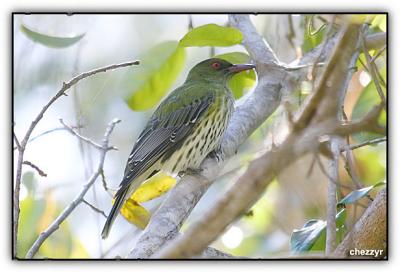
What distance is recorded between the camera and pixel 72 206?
2.30 metres

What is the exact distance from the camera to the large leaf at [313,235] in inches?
89.2

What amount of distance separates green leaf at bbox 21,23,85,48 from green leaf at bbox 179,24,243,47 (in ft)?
1.26

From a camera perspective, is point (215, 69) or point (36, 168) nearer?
point (36, 168)

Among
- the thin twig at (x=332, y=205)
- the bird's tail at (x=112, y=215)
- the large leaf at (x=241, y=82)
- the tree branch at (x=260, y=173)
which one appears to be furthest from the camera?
the large leaf at (x=241, y=82)

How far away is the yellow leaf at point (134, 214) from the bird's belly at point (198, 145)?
0.21 m

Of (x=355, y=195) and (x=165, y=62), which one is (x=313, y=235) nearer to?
(x=355, y=195)

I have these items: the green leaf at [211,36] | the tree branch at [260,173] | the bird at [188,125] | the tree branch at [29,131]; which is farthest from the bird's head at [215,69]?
the tree branch at [260,173]

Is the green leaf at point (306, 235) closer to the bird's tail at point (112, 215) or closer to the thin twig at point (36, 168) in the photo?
the bird's tail at point (112, 215)

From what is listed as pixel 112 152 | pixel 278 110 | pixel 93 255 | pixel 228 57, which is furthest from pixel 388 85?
pixel 93 255

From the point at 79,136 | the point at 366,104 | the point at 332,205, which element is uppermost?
the point at 366,104

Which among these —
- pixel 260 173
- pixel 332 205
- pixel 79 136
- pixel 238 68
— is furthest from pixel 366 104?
pixel 260 173

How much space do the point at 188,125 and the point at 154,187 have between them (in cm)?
28

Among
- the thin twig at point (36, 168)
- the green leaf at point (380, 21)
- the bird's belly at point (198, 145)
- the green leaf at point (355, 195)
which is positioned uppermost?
the green leaf at point (380, 21)

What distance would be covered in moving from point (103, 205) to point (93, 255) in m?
0.17
